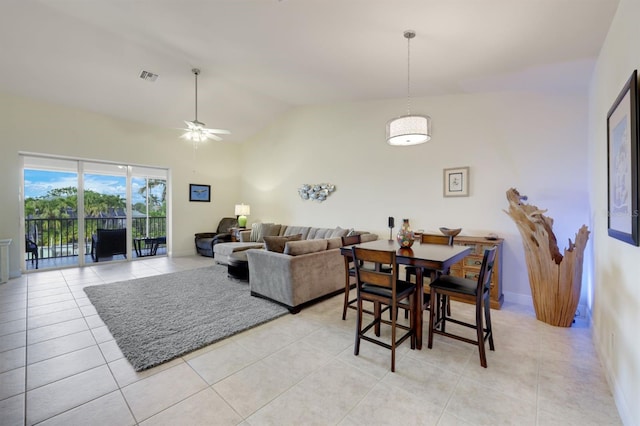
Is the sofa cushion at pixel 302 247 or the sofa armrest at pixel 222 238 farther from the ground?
the sofa cushion at pixel 302 247

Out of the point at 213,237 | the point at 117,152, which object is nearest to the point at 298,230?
the point at 213,237

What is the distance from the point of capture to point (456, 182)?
416cm

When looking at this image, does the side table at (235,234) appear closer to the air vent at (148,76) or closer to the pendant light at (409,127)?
the air vent at (148,76)

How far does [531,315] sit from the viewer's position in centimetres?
327

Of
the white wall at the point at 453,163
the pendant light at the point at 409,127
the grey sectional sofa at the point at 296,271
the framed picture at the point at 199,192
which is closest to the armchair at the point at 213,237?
the framed picture at the point at 199,192

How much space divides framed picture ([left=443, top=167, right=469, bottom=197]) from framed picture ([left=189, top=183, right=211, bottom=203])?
5.98m

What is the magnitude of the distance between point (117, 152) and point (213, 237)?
2.80 meters

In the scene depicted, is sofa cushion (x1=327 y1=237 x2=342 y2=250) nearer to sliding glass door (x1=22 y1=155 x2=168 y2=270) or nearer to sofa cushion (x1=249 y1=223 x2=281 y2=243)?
sofa cushion (x1=249 y1=223 x2=281 y2=243)

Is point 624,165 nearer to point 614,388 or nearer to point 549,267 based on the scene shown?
point 614,388

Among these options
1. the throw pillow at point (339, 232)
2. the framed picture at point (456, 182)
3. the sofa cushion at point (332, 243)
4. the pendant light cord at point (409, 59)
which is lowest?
the sofa cushion at point (332, 243)

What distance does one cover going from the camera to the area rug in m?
2.54

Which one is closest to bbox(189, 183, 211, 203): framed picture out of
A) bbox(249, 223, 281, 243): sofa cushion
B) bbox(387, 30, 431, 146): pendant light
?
bbox(249, 223, 281, 243): sofa cushion

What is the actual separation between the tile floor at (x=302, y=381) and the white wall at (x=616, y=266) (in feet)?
0.66

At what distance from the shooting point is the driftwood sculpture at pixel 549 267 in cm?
285
